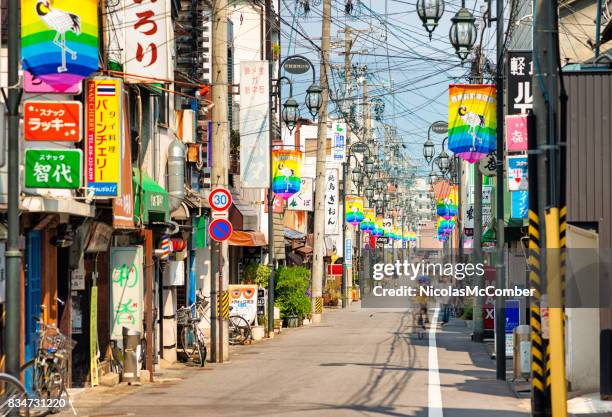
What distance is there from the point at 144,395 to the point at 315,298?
3219 centimetres

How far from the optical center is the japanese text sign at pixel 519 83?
2556 centimetres

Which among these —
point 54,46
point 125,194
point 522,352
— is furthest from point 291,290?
point 54,46

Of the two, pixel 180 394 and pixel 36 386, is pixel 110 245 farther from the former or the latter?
pixel 36 386

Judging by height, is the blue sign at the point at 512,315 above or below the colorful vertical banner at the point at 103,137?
below

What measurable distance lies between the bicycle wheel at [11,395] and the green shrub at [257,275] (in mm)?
27377

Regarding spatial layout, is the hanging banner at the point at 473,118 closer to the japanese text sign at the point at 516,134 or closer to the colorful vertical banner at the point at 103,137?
the japanese text sign at the point at 516,134

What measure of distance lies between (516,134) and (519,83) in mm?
4294

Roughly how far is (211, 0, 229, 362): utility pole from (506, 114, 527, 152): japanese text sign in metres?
8.48

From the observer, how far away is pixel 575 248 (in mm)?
21281

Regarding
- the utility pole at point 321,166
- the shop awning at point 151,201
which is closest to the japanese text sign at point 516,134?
the shop awning at point 151,201

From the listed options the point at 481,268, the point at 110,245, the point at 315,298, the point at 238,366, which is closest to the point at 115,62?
the point at 110,245

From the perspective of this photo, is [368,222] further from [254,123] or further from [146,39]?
[146,39]

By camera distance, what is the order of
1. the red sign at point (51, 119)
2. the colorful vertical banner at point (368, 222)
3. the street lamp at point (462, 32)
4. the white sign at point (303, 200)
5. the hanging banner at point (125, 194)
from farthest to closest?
the colorful vertical banner at point (368, 222), the white sign at point (303, 200), the street lamp at point (462, 32), the hanging banner at point (125, 194), the red sign at point (51, 119)

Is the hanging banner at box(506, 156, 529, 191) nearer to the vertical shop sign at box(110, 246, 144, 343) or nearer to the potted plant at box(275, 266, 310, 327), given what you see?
the vertical shop sign at box(110, 246, 144, 343)
